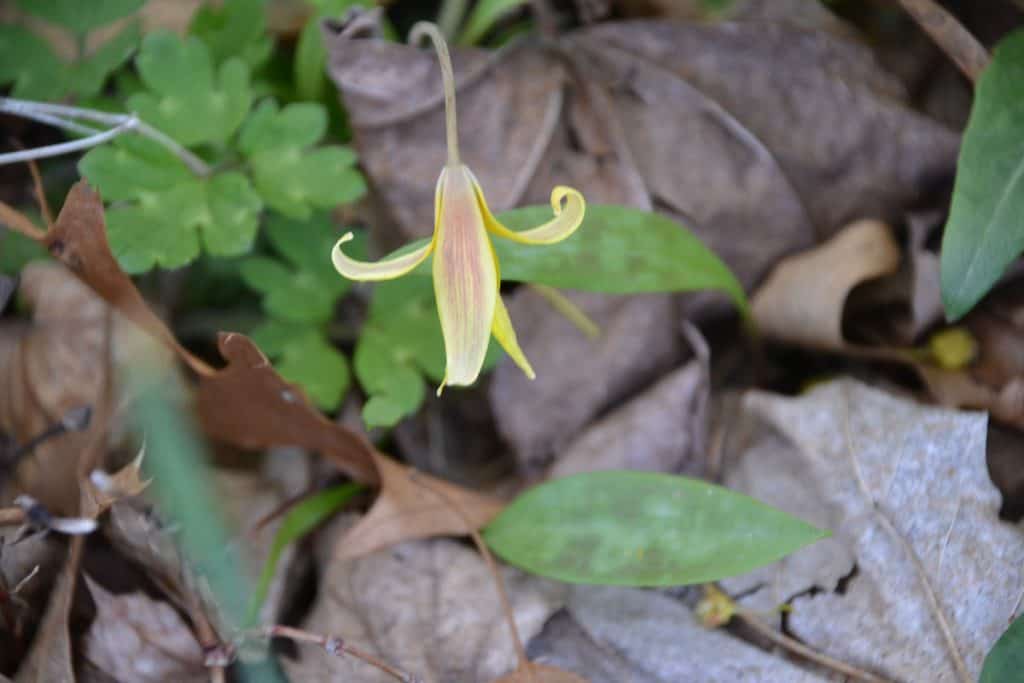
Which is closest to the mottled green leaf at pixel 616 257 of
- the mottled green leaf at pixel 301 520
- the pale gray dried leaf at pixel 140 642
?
the mottled green leaf at pixel 301 520

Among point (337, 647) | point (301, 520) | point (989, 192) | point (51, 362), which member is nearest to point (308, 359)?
point (301, 520)

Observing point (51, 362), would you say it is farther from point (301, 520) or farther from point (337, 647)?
point (337, 647)

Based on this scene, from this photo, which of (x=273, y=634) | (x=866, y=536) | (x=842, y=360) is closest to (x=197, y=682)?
(x=273, y=634)

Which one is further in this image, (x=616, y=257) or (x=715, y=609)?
(x=616, y=257)

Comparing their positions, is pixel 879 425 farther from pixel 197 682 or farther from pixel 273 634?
pixel 197 682

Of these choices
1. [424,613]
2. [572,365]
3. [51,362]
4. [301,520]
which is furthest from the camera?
[572,365]

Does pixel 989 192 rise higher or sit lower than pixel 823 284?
higher

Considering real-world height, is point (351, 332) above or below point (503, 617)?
above
